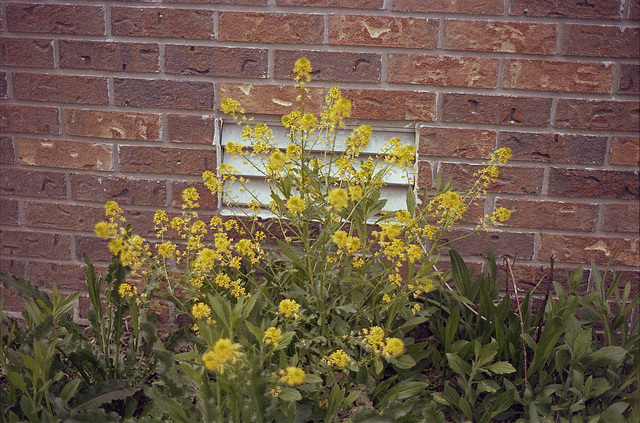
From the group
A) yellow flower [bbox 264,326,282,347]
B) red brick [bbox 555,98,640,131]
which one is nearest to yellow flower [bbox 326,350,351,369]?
yellow flower [bbox 264,326,282,347]

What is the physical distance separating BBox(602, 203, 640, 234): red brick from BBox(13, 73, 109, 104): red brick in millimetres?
1696

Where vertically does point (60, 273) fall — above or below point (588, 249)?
below

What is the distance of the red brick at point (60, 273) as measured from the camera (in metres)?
1.90

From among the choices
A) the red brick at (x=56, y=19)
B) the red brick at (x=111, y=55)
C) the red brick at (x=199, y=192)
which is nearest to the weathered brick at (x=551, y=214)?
the red brick at (x=199, y=192)

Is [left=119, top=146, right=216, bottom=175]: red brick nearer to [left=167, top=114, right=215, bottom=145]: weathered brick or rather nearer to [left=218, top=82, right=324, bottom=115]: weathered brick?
[left=167, top=114, right=215, bottom=145]: weathered brick

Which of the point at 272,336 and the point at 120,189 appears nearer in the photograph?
the point at 272,336

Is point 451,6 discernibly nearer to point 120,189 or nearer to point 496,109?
point 496,109

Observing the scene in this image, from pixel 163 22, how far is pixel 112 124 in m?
0.38

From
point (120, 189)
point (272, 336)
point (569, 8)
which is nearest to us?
point (272, 336)

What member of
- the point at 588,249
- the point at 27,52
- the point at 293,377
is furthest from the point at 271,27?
the point at 588,249

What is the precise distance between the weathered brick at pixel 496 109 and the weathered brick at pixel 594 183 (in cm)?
19

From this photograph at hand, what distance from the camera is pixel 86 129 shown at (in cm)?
178

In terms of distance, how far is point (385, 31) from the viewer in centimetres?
166

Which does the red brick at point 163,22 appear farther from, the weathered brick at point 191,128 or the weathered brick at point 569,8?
the weathered brick at point 569,8
